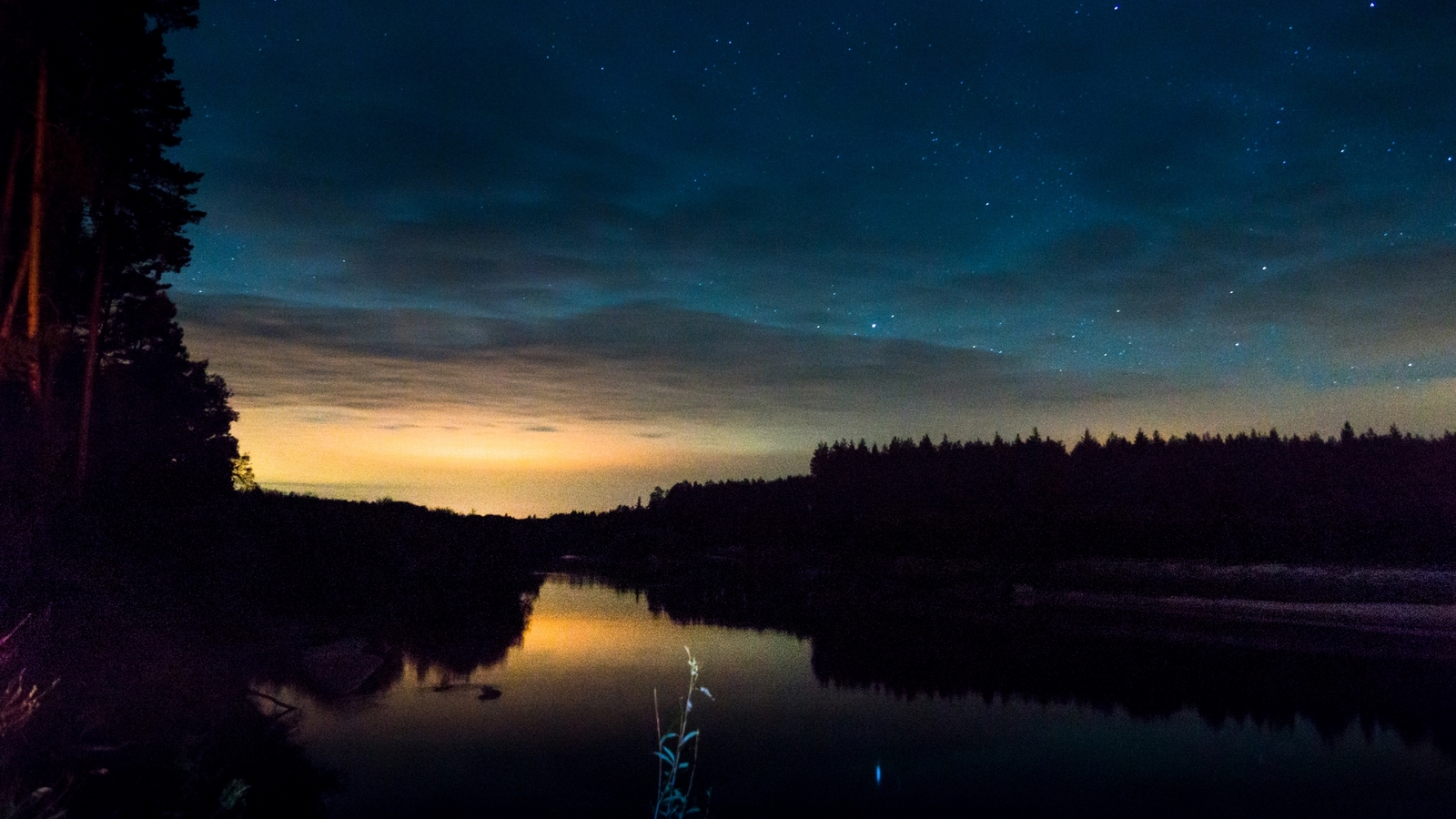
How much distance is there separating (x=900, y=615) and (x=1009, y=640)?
12.8 metres

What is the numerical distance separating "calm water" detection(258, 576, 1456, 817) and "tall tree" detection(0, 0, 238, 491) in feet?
37.1

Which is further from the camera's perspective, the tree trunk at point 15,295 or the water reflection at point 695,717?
the tree trunk at point 15,295

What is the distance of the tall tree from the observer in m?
25.3

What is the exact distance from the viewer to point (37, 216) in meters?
25.2

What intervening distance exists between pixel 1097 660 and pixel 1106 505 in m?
53.3

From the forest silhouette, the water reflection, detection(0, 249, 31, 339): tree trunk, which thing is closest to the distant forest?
the forest silhouette

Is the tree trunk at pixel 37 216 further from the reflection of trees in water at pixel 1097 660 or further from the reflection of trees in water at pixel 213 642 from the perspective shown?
the reflection of trees in water at pixel 1097 660

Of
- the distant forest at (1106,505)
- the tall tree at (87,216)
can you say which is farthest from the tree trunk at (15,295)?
the distant forest at (1106,505)

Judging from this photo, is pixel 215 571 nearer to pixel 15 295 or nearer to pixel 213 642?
pixel 213 642

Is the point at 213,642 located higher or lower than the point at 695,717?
higher

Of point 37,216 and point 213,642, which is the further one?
point 213,642

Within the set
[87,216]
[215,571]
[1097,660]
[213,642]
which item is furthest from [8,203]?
[1097,660]

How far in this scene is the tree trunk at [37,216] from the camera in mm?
24922

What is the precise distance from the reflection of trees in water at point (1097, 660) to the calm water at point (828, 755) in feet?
6.97
